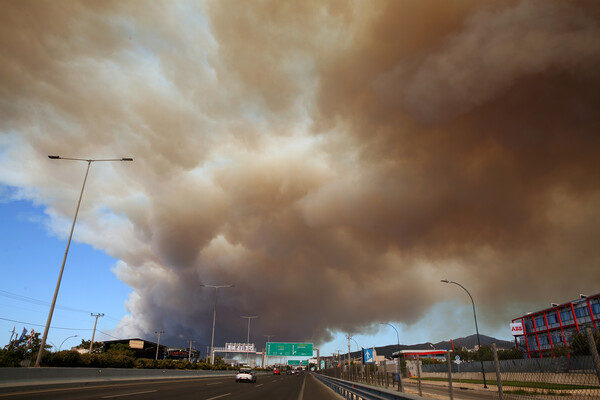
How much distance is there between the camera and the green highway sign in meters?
80.9

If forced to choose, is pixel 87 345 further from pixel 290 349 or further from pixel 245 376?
pixel 245 376

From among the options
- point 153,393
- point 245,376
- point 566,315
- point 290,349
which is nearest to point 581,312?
point 566,315

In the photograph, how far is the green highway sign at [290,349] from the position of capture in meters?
80.9

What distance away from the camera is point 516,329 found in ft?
349

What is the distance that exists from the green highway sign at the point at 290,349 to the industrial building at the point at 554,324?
161 feet

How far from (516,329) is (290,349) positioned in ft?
243

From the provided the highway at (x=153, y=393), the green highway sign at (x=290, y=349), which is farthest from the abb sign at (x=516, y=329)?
the highway at (x=153, y=393)

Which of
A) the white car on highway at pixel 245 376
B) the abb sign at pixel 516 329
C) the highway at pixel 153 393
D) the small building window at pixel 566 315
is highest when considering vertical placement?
the small building window at pixel 566 315

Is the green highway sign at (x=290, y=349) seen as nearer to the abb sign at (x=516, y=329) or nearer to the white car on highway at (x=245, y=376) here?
the white car on highway at (x=245, y=376)

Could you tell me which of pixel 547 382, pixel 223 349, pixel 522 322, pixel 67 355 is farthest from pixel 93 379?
pixel 522 322

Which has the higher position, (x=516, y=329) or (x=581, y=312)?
(x=581, y=312)

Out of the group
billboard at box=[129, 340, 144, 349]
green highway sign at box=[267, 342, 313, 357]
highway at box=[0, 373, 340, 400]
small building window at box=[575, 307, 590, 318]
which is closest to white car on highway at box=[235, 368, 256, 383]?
highway at box=[0, 373, 340, 400]

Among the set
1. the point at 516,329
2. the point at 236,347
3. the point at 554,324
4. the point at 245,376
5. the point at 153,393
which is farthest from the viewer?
the point at 236,347

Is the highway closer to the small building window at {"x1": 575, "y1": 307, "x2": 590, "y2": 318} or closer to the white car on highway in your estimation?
the white car on highway
